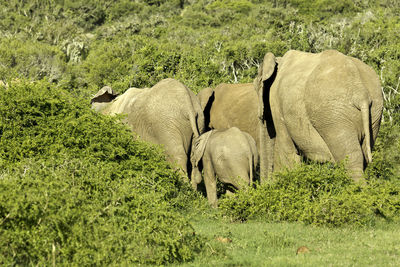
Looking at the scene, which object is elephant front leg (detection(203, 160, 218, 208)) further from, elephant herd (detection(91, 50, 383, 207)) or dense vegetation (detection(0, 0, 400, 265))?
dense vegetation (detection(0, 0, 400, 265))

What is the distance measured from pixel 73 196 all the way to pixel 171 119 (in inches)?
222

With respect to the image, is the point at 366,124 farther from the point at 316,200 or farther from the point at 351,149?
the point at 316,200

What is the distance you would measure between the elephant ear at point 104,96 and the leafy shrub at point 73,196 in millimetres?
4755

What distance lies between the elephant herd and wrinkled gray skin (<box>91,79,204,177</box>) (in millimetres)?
19

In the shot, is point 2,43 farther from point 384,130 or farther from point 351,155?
point 351,155

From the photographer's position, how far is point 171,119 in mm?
11367

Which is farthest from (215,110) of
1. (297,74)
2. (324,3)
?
(324,3)

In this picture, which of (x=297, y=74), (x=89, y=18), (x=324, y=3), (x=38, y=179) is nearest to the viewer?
(x=38, y=179)

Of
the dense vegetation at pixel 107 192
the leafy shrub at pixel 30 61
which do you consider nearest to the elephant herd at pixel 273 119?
the dense vegetation at pixel 107 192

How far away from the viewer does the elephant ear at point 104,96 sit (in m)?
14.1

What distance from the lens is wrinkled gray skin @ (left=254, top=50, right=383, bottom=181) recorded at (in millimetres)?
8883

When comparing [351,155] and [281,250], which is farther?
[351,155]

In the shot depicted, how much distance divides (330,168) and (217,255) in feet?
11.3

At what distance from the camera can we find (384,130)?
1570 centimetres
